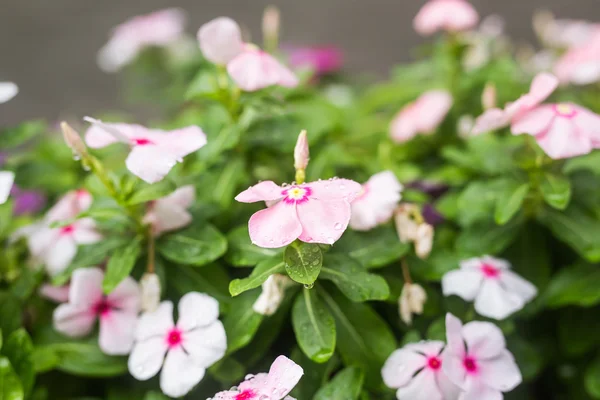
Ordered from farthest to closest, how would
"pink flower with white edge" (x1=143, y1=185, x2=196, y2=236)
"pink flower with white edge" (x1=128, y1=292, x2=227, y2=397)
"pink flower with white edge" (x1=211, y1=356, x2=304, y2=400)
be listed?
"pink flower with white edge" (x1=143, y1=185, x2=196, y2=236) < "pink flower with white edge" (x1=128, y1=292, x2=227, y2=397) < "pink flower with white edge" (x1=211, y1=356, x2=304, y2=400)

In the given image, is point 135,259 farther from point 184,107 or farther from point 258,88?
point 184,107

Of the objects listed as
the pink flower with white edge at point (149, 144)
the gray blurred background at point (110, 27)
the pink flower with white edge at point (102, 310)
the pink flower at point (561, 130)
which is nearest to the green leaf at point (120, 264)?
the pink flower with white edge at point (102, 310)

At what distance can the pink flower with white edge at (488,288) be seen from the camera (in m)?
0.69

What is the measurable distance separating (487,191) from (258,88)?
322 mm

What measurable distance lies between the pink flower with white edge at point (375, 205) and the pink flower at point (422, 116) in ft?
1.03

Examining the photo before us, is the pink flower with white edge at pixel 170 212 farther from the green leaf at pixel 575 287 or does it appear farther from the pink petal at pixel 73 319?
the green leaf at pixel 575 287

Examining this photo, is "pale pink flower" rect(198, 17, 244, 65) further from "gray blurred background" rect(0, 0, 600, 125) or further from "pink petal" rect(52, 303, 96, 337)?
"gray blurred background" rect(0, 0, 600, 125)

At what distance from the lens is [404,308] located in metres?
0.71

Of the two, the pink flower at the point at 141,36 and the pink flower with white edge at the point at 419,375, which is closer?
the pink flower with white edge at the point at 419,375

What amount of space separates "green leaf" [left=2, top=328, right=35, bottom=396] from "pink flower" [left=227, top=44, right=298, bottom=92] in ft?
1.28

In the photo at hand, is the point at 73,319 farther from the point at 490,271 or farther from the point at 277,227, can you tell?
the point at 490,271

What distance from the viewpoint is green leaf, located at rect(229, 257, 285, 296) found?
0.58 meters

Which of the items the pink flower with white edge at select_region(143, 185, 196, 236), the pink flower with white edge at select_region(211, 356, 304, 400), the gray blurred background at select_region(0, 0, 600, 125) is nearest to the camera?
the pink flower with white edge at select_region(211, 356, 304, 400)

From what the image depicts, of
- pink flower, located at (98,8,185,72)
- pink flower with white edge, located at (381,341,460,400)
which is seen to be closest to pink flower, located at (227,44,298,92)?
pink flower with white edge, located at (381,341,460,400)
